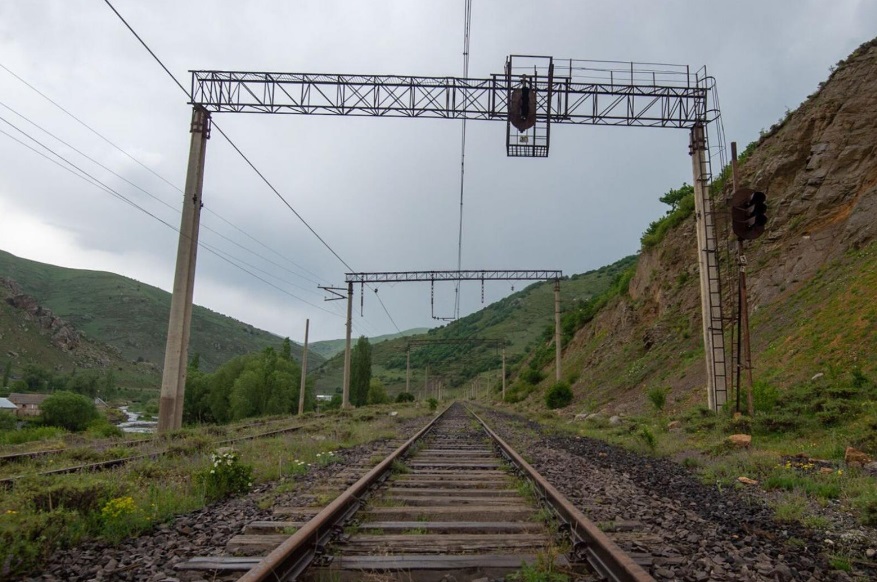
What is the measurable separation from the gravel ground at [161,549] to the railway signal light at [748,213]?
1154 centimetres

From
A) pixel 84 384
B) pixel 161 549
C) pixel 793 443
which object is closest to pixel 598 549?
pixel 161 549

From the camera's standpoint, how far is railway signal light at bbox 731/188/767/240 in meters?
12.5

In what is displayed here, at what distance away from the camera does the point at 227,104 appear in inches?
677

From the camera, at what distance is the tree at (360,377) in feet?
235

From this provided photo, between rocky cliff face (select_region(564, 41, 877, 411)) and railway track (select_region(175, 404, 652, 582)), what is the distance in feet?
45.0

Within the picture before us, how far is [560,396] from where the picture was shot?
3409 centimetres

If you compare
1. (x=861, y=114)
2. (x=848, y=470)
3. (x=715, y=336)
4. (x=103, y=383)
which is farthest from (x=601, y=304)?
(x=103, y=383)

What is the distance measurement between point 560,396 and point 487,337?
101004 millimetres

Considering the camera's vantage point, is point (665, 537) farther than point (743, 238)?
No

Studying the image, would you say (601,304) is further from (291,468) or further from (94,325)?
(94,325)

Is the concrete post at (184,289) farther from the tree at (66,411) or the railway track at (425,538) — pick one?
the tree at (66,411)

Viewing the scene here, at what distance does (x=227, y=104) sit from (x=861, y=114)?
26.3 meters

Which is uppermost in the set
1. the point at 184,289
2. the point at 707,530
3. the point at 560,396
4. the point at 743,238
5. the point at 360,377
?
the point at 743,238

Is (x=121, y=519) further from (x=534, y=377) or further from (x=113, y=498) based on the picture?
(x=534, y=377)
